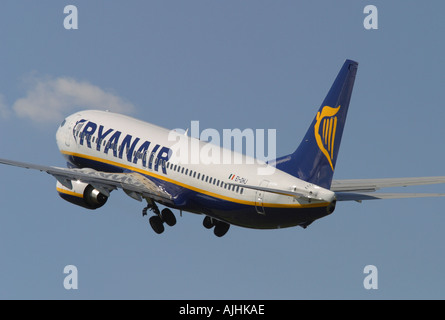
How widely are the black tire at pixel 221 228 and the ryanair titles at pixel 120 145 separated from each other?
15.6ft

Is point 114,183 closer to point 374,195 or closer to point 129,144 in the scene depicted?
point 129,144

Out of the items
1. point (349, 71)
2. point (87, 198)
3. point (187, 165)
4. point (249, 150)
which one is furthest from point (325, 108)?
point (87, 198)

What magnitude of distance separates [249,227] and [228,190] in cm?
226

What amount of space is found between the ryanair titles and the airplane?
6 cm

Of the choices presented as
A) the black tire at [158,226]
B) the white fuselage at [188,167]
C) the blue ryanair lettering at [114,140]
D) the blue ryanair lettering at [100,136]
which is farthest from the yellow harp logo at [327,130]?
the blue ryanair lettering at [100,136]

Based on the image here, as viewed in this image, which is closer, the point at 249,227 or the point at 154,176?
the point at 249,227

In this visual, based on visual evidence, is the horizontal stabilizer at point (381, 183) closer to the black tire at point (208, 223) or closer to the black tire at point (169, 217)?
the black tire at point (208, 223)

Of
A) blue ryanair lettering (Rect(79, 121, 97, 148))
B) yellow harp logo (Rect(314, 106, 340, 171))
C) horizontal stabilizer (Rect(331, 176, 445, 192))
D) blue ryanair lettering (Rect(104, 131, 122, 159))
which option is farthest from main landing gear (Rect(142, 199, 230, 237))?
yellow harp logo (Rect(314, 106, 340, 171))

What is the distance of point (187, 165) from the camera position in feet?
188

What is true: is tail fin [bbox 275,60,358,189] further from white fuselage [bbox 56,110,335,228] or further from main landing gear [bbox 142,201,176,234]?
main landing gear [bbox 142,201,176,234]

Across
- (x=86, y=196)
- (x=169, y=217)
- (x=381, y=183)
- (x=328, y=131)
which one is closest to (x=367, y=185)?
(x=381, y=183)

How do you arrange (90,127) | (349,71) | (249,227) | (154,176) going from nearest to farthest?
(349,71) → (249,227) → (154,176) → (90,127)

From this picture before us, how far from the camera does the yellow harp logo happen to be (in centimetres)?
5100

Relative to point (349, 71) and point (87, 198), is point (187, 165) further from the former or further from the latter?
point (349, 71)
